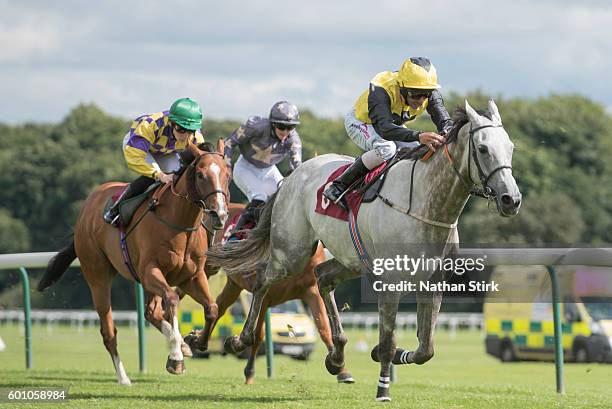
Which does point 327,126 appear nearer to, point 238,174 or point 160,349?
point 160,349

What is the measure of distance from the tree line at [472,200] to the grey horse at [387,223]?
29.1m

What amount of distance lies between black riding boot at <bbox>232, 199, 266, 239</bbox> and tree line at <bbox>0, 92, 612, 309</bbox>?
27.8 meters

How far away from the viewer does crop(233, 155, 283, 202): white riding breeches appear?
11.2 metres

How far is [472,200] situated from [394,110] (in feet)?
121

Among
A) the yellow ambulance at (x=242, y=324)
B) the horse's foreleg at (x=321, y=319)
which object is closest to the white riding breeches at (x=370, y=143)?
the horse's foreleg at (x=321, y=319)

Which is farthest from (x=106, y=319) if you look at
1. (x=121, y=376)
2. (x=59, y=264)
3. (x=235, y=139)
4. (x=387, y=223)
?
(x=387, y=223)

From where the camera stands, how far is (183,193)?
9.84 m

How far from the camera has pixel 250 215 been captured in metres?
10.9

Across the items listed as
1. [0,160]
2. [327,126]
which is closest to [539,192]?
[327,126]

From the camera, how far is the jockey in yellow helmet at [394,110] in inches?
334

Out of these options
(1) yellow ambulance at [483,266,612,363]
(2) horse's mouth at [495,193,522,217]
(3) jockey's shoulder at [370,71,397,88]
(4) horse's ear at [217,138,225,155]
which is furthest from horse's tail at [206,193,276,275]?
(2) horse's mouth at [495,193,522,217]

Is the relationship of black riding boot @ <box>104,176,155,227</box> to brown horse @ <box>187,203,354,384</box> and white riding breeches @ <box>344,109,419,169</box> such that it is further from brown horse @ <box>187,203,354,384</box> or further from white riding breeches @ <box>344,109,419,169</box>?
white riding breeches @ <box>344,109,419,169</box>

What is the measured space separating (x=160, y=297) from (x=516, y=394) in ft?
10.0

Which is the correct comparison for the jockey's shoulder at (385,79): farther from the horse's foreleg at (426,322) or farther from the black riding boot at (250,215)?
the black riding boot at (250,215)
